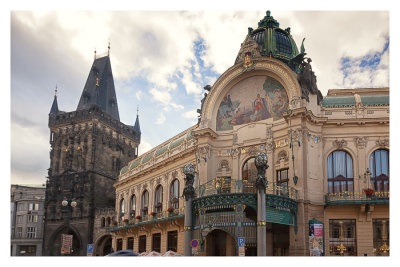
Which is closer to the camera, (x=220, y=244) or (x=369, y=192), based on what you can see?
(x=369, y=192)

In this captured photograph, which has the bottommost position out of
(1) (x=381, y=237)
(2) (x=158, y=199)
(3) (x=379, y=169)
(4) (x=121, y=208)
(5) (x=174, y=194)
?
(1) (x=381, y=237)

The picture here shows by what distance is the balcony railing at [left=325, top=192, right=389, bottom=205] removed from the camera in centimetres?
2942

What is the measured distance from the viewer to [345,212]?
30453 millimetres

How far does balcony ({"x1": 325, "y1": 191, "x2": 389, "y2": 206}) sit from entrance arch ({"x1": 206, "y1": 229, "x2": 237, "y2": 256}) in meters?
7.49

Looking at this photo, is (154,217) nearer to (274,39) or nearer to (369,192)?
(274,39)

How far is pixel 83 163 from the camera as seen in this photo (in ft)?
247

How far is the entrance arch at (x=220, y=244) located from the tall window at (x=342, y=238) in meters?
6.90

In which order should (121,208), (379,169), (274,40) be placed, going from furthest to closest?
(121,208), (274,40), (379,169)

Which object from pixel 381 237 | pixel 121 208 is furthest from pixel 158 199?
pixel 381 237

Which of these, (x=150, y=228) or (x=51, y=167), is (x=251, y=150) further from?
(x=51, y=167)

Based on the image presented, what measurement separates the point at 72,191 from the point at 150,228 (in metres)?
34.2

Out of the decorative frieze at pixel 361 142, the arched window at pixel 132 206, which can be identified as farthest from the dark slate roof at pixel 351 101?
the arched window at pixel 132 206

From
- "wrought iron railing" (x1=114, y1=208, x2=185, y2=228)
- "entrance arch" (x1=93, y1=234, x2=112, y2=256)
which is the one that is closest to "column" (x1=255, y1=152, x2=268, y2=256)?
"wrought iron railing" (x1=114, y1=208, x2=185, y2=228)

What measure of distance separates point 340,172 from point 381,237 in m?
4.95
